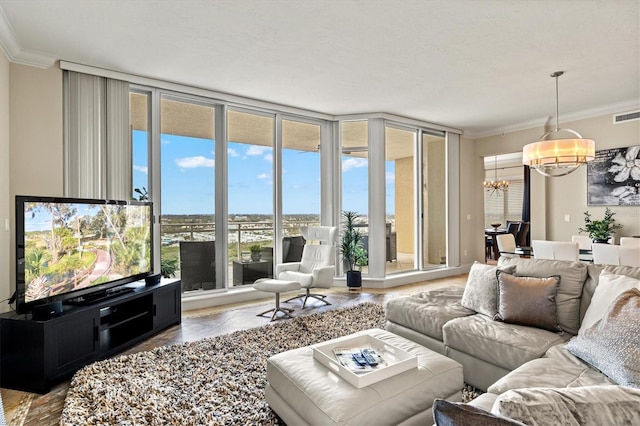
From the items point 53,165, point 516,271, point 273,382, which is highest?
point 53,165

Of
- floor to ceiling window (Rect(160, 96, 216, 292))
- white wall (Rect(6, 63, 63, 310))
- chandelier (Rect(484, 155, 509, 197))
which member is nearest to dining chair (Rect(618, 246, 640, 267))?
floor to ceiling window (Rect(160, 96, 216, 292))

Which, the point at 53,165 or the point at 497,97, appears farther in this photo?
the point at 497,97

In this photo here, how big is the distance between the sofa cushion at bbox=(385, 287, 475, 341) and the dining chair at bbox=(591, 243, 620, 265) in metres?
1.82

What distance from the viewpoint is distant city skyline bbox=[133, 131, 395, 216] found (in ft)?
14.4

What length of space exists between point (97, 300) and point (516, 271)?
341 cm

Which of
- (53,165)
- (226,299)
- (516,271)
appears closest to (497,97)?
(516,271)

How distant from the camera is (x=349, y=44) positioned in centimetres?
325

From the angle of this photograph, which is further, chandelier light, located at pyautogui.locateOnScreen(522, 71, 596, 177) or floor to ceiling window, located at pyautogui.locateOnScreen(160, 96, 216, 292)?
floor to ceiling window, located at pyautogui.locateOnScreen(160, 96, 216, 292)

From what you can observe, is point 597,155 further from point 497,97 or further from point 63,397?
point 63,397

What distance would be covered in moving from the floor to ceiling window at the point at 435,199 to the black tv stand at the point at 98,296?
513 centimetres

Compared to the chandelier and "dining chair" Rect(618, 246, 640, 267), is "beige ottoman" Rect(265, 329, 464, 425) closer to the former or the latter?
"dining chair" Rect(618, 246, 640, 267)

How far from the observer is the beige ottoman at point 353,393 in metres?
1.48

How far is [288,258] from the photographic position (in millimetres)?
5398

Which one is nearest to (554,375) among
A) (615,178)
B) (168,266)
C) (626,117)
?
(168,266)
